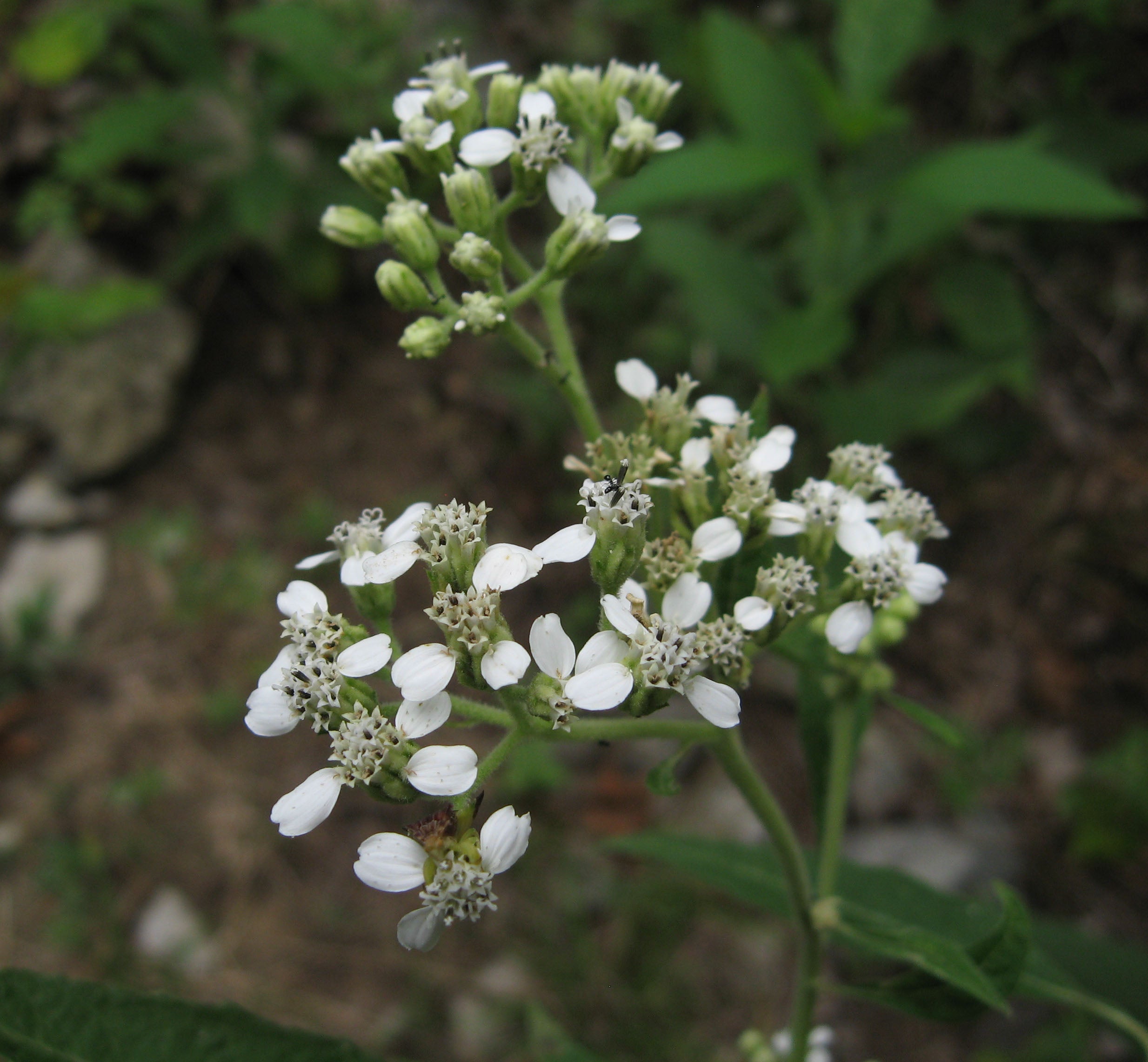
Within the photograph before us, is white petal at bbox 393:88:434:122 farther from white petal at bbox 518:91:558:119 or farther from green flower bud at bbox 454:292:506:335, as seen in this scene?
green flower bud at bbox 454:292:506:335

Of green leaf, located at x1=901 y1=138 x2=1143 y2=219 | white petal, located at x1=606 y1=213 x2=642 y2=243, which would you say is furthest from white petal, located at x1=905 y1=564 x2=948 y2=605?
green leaf, located at x1=901 y1=138 x2=1143 y2=219

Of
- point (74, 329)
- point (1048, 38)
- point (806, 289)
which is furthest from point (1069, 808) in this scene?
point (74, 329)

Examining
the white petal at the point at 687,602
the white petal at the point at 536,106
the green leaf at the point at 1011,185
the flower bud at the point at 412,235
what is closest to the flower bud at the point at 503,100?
the white petal at the point at 536,106

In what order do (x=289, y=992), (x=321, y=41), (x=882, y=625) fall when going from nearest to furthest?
(x=882, y=625) < (x=289, y=992) < (x=321, y=41)

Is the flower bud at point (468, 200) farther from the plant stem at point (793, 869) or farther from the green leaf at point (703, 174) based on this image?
the green leaf at point (703, 174)

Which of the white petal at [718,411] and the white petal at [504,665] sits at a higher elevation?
the white petal at [718,411]

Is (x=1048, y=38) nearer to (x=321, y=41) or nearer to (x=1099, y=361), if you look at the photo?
(x=1099, y=361)
